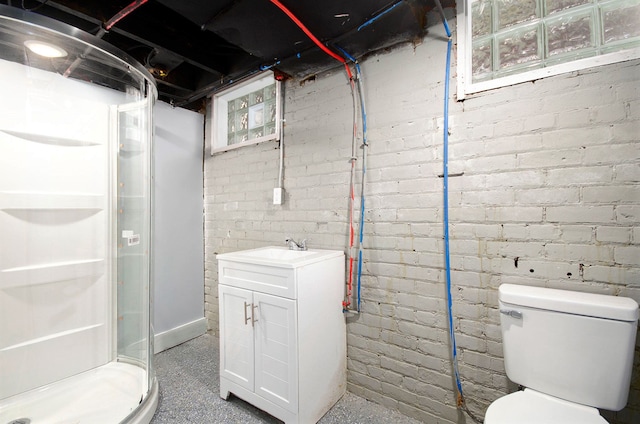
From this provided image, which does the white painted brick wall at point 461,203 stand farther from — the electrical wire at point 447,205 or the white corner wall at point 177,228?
the white corner wall at point 177,228

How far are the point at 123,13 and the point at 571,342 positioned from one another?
2.63 meters

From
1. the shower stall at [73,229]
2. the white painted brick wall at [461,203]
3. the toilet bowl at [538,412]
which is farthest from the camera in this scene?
the shower stall at [73,229]

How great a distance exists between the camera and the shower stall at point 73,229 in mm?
1577

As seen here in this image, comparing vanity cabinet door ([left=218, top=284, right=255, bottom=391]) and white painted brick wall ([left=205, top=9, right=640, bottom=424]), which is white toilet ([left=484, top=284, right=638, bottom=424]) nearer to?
white painted brick wall ([left=205, top=9, right=640, bottom=424])

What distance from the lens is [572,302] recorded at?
3.50 ft

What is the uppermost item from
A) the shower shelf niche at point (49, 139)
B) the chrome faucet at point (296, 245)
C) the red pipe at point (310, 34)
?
the red pipe at point (310, 34)

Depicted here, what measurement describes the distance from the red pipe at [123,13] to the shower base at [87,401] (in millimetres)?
2170

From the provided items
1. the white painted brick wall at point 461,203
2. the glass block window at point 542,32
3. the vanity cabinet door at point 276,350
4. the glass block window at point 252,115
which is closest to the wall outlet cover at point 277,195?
the white painted brick wall at point 461,203

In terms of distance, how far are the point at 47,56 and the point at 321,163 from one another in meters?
1.73

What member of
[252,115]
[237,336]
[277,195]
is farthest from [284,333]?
[252,115]

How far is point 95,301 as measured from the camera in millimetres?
1988

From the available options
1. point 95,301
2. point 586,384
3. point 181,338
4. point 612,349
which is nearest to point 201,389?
point 181,338

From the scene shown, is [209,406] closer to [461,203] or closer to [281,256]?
[281,256]

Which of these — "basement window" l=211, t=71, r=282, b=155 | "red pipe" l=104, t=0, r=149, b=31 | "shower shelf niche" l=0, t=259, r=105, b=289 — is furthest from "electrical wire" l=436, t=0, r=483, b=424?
"shower shelf niche" l=0, t=259, r=105, b=289
